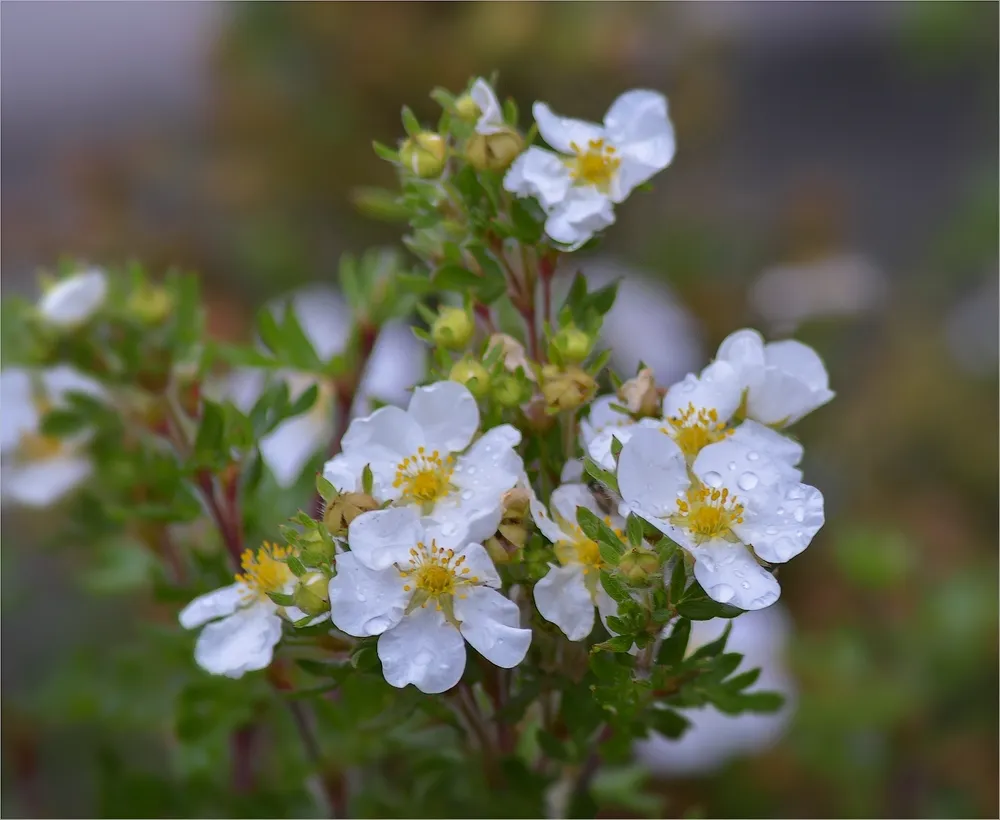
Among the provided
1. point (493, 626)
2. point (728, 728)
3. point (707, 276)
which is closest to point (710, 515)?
point (493, 626)

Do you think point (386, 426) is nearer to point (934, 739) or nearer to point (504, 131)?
point (504, 131)

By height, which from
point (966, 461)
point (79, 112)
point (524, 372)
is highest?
point (79, 112)

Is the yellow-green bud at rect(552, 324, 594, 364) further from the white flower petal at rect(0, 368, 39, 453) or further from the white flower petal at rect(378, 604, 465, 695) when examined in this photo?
the white flower petal at rect(0, 368, 39, 453)

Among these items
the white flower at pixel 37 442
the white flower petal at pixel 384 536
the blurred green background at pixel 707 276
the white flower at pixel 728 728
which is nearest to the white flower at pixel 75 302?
the white flower at pixel 37 442

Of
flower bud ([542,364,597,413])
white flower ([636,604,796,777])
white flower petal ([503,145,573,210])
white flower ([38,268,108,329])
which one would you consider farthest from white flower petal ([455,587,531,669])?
white flower ([636,604,796,777])

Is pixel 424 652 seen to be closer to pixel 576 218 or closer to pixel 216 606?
pixel 216 606

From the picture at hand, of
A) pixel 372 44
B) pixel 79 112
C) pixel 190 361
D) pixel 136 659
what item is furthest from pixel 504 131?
pixel 79 112
